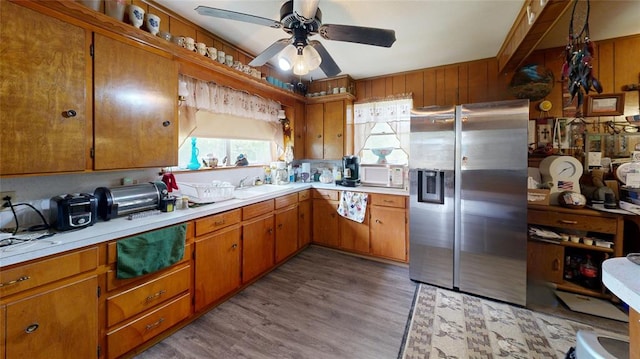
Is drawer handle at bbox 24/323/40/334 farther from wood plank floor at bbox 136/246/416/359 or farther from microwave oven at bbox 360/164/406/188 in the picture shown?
microwave oven at bbox 360/164/406/188

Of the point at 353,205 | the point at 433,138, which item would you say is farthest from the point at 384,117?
the point at 353,205

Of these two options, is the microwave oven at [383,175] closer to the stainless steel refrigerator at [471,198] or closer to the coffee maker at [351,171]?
the coffee maker at [351,171]

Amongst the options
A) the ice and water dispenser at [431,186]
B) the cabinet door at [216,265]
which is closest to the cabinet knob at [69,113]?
the cabinet door at [216,265]

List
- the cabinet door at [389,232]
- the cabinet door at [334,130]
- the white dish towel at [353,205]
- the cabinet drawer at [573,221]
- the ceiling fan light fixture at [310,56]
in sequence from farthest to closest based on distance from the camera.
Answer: the cabinet door at [334,130], the white dish towel at [353,205], the cabinet door at [389,232], the cabinet drawer at [573,221], the ceiling fan light fixture at [310,56]

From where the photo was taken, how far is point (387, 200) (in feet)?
9.84

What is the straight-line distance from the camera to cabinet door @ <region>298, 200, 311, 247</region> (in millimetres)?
3262

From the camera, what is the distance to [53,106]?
140 centimetres

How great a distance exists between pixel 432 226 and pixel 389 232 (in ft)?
1.99

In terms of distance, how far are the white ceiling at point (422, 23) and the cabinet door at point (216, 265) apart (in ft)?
6.30

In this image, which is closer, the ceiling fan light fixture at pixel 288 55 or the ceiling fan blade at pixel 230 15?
the ceiling fan blade at pixel 230 15

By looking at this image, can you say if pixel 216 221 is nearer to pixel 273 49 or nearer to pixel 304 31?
pixel 273 49

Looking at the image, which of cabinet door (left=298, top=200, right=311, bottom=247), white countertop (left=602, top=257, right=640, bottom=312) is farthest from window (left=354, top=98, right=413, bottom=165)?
white countertop (left=602, top=257, right=640, bottom=312)

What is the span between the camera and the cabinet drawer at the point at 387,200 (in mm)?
2922

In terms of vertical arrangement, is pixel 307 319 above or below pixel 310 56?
below
